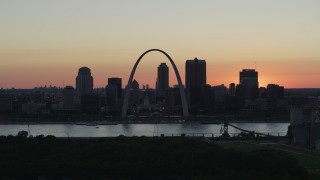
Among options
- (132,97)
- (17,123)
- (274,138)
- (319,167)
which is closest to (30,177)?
Answer: (319,167)

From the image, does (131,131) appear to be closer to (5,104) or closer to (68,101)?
(5,104)

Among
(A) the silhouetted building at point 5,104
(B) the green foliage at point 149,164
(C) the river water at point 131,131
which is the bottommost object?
(B) the green foliage at point 149,164

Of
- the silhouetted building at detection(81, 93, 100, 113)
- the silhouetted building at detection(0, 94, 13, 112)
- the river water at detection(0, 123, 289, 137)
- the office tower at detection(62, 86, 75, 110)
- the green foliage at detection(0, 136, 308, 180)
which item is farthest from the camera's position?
the office tower at detection(62, 86, 75, 110)

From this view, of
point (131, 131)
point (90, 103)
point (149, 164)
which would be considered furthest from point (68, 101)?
point (149, 164)

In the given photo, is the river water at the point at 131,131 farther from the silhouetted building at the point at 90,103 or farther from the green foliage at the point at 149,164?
the green foliage at the point at 149,164

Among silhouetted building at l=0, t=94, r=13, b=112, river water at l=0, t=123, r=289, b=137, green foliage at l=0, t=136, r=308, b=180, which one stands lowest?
green foliage at l=0, t=136, r=308, b=180

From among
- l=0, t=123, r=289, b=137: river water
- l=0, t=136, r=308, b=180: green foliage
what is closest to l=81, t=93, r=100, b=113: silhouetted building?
l=0, t=123, r=289, b=137: river water

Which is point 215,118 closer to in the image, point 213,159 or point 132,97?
point 132,97

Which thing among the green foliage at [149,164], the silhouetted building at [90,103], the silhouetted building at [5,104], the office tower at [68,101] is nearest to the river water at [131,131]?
the silhouetted building at [90,103]

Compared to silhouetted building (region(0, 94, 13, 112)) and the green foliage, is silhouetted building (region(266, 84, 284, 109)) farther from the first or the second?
the green foliage
